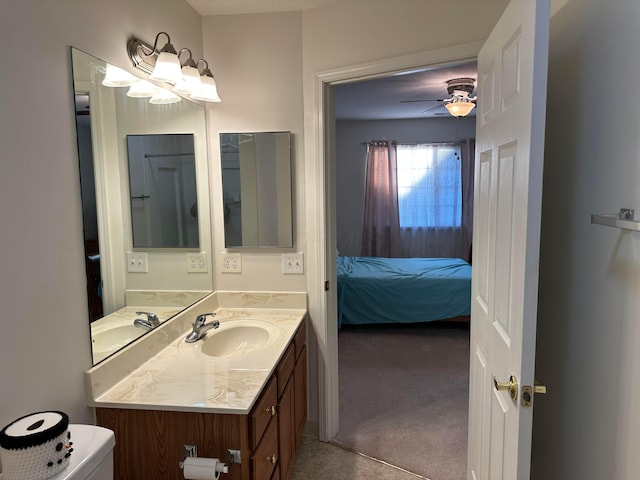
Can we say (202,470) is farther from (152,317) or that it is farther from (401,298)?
(401,298)

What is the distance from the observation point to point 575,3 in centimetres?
132

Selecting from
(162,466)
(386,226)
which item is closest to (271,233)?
(162,466)

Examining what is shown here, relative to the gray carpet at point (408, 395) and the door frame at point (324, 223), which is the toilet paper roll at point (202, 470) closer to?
the door frame at point (324, 223)

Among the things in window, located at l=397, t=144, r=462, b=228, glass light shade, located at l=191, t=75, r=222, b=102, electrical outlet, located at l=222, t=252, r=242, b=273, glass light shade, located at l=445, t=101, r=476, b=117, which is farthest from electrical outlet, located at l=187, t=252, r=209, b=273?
window, located at l=397, t=144, r=462, b=228

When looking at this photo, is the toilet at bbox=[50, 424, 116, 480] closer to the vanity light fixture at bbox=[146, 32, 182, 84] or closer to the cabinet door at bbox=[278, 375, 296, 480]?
the cabinet door at bbox=[278, 375, 296, 480]

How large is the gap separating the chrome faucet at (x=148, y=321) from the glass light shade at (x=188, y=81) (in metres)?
0.97

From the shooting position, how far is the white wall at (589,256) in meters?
1.04

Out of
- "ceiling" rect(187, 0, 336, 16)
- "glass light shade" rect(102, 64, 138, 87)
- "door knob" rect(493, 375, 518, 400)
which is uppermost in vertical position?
"ceiling" rect(187, 0, 336, 16)

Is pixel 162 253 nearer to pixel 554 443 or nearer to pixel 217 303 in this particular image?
pixel 217 303

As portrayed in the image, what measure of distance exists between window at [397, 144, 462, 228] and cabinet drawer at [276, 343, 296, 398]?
447 cm

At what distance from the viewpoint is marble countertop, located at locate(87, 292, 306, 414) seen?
4.58 feet

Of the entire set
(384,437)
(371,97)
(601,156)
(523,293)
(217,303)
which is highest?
(371,97)

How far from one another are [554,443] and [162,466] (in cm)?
132

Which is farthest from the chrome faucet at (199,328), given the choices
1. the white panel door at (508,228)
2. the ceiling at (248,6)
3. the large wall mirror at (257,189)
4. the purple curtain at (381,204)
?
the purple curtain at (381,204)
